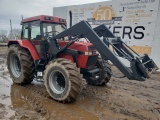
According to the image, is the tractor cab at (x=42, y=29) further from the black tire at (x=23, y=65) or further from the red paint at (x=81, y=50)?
the red paint at (x=81, y=50)

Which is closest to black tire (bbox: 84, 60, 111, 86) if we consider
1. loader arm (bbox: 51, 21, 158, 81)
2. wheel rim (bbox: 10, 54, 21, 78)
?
loader arm (bbox: 51, 21, 158, 81)

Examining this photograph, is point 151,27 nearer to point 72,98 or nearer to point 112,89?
point 112,89

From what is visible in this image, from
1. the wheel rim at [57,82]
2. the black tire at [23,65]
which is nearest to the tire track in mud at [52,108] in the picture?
the wheel rim at [57,82]

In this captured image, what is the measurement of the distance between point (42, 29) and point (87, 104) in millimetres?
2573

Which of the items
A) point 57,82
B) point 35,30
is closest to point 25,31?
point 35,30

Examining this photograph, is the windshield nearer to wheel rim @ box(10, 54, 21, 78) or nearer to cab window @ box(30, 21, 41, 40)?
cab window @ box(30, 21, 41, 40)

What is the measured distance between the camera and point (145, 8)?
866 centimetres

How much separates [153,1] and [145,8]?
497 millimetres

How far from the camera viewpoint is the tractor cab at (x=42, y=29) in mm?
4949

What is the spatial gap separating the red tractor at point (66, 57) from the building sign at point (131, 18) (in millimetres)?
4509

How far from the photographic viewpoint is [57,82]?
4434mm

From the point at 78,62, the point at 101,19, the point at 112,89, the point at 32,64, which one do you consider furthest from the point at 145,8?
the point at 32,64

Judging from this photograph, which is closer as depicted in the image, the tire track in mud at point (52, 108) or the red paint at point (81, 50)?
the tire track in mud at point (52, 108)

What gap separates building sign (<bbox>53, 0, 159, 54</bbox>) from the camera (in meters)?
8.62
